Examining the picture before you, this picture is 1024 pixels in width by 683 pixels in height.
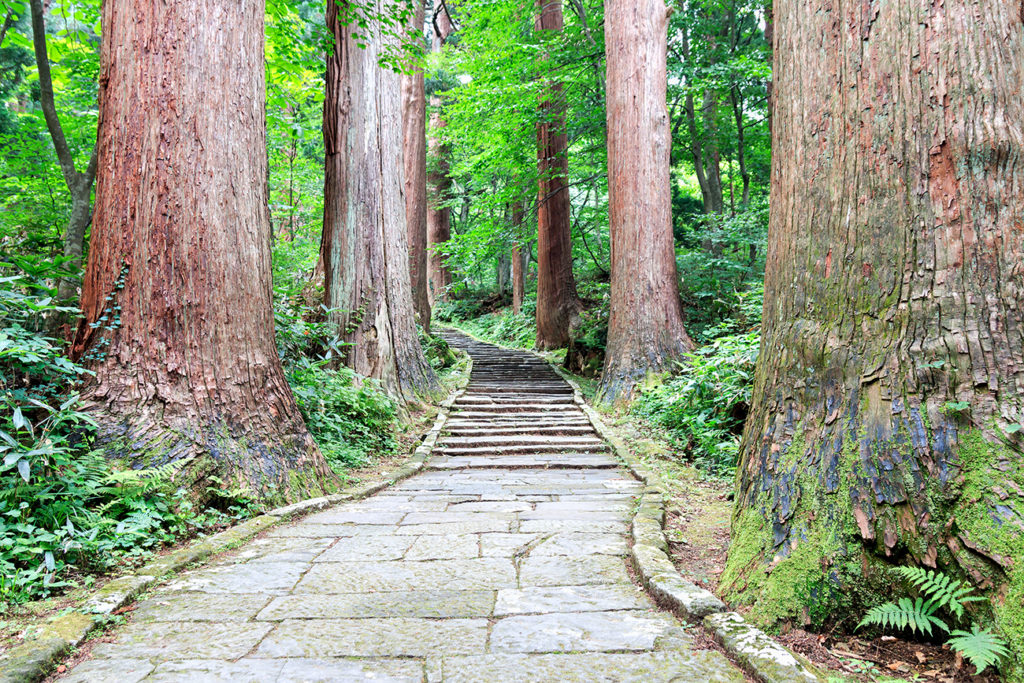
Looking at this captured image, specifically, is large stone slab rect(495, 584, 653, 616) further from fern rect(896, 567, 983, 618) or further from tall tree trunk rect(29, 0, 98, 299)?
tall tree trunk rect(29, 0, 98, 299)

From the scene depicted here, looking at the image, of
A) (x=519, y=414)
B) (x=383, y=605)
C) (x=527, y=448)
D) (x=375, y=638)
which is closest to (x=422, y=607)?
(x=383, y=605)

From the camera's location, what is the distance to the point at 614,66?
9.68 m

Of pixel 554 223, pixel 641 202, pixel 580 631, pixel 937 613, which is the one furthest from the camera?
pixel 554 223

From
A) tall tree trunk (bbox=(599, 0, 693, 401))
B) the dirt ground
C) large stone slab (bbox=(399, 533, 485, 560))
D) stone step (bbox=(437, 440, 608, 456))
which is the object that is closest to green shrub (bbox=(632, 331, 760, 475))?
the dirt ground

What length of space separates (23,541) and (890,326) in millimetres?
3928

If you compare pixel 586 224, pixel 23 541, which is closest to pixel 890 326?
pixel 23 541

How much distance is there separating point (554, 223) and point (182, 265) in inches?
461

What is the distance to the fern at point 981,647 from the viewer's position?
1802 mm

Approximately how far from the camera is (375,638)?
8.04 feet

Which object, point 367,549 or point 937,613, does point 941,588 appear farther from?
point 367,549

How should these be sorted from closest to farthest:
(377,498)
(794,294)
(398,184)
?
(794,294), (377,498), (398,184)

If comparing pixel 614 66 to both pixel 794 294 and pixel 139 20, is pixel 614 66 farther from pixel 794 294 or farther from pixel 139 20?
pixel 794 294

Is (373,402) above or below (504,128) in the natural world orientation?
below

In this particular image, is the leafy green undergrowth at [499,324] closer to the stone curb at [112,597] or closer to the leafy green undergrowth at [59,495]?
the stone curb at [112,597]
